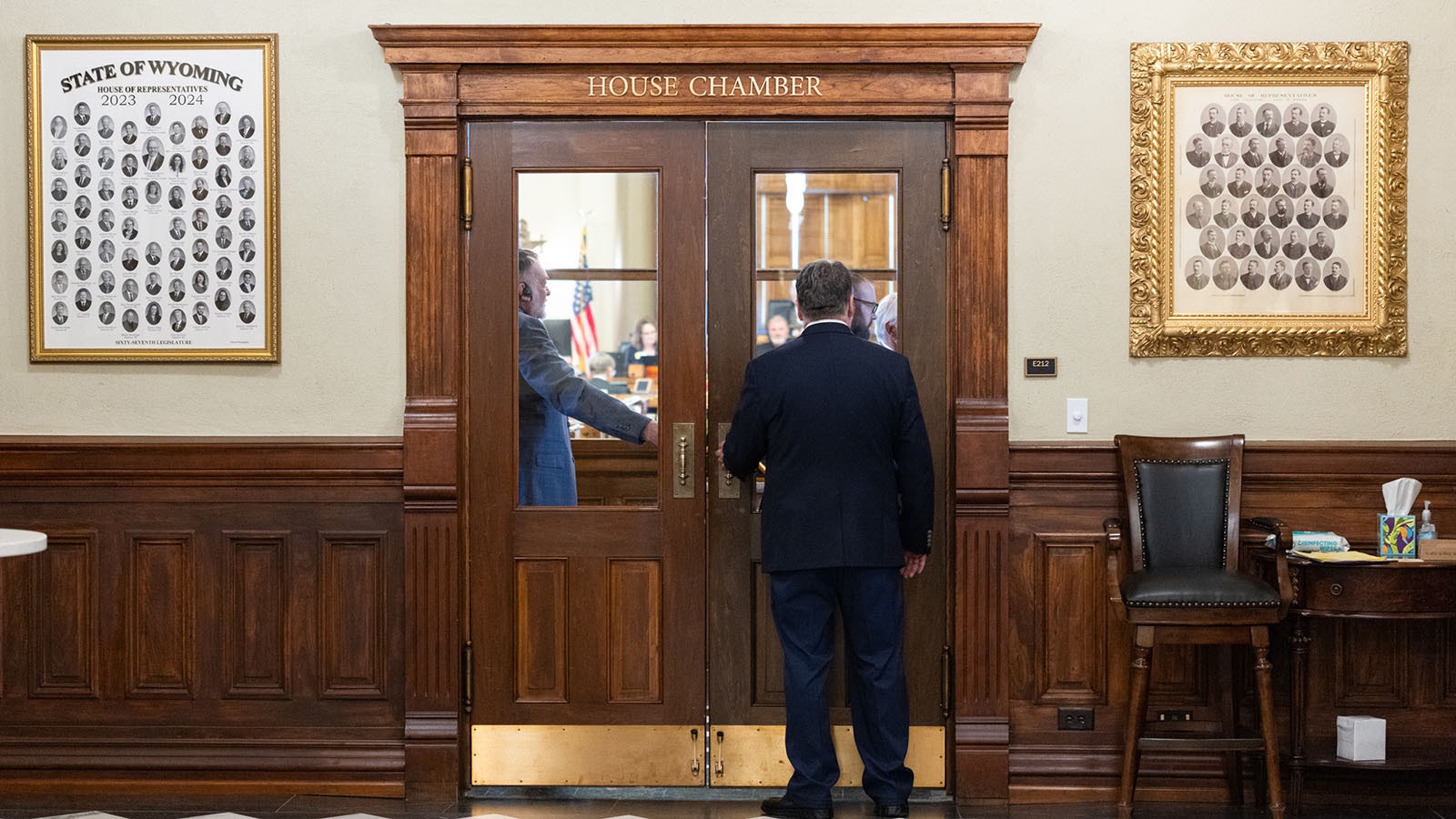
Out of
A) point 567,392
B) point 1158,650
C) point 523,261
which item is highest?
point 523,261

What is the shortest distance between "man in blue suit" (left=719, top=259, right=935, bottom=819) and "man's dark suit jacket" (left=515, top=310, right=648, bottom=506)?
0.61 m

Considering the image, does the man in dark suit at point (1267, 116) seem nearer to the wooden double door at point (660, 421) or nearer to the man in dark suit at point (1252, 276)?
the man in dark suit at point (1252, 276)

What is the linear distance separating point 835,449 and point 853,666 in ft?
2.32

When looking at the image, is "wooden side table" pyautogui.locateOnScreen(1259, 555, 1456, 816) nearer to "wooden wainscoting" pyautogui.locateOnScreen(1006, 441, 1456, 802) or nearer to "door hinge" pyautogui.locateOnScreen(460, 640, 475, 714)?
"wooden wainscoting" pyautogui.locateOnScreen(1006, 441, 1456, 802)

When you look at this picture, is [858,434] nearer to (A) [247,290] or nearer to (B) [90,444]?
(A) [247,290]

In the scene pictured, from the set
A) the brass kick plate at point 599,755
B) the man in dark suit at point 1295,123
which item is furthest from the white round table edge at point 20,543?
the man in dark suit at point 1295,123

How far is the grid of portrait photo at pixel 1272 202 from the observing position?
4.26m

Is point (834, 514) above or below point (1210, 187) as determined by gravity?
below

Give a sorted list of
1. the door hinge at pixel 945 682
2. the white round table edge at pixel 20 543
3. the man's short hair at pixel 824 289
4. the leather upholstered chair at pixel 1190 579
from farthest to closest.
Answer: the door hinge at pixel 945 682 → the man's short hair at pixel 824 289 → the leather upholstered chair at pixel 1190 579 → the white round table edge at pixel 20 543

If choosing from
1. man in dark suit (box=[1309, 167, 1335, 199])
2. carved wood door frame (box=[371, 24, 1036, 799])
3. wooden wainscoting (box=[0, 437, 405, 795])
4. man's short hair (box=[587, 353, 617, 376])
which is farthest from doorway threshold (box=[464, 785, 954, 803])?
man in dark suit (box=[1309, 167, 1335, 199])

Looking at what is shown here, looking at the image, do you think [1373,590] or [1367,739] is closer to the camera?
[1373,590]

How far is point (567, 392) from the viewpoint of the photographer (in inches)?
170

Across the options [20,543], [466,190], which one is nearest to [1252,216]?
[466,190]

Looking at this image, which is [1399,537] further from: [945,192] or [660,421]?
[660,421]
